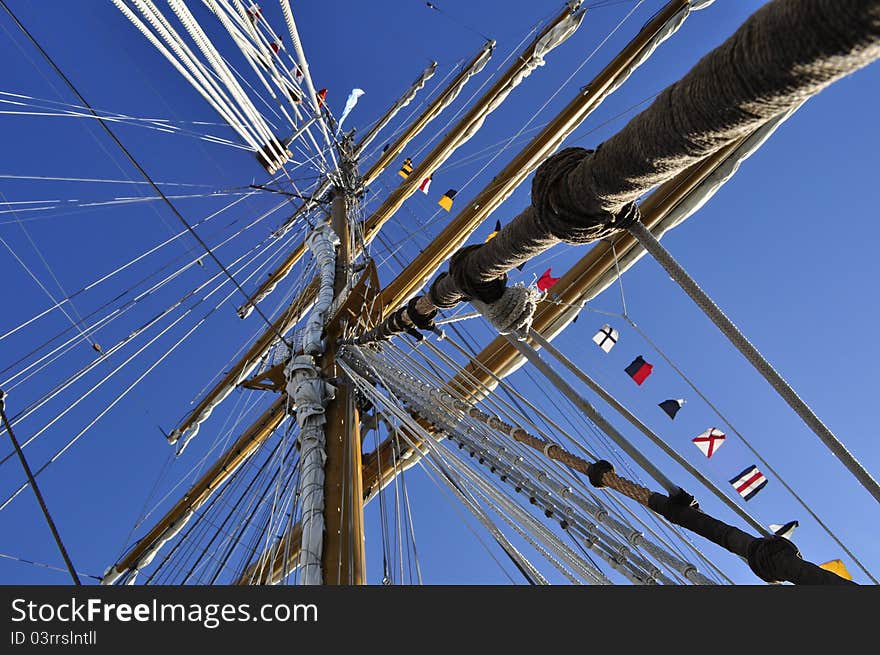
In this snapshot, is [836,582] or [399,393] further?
[399,393]

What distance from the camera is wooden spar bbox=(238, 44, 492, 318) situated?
438 inches

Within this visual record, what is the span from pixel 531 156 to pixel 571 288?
71.6 inches

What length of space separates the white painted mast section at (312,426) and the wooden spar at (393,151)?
453 centimetres

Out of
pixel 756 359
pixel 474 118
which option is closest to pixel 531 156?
pixel 474 118

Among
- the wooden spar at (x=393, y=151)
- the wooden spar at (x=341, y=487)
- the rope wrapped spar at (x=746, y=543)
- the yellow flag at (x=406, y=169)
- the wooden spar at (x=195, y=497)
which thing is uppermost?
the wooden spar at (x=393, y=151)

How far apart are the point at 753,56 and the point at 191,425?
10891mm

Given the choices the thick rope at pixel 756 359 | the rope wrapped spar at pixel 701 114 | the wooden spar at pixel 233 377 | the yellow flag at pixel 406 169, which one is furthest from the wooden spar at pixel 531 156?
the thick rope at pixel 756 359

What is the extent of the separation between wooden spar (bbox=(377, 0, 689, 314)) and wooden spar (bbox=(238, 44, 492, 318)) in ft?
14.3

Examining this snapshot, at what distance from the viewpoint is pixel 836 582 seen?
151cm

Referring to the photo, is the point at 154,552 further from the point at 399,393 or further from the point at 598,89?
the point at 598,89

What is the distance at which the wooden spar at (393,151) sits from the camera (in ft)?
36.5

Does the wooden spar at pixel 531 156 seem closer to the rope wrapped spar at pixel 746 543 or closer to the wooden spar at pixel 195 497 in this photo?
the wooden spar at pixel 195 497
